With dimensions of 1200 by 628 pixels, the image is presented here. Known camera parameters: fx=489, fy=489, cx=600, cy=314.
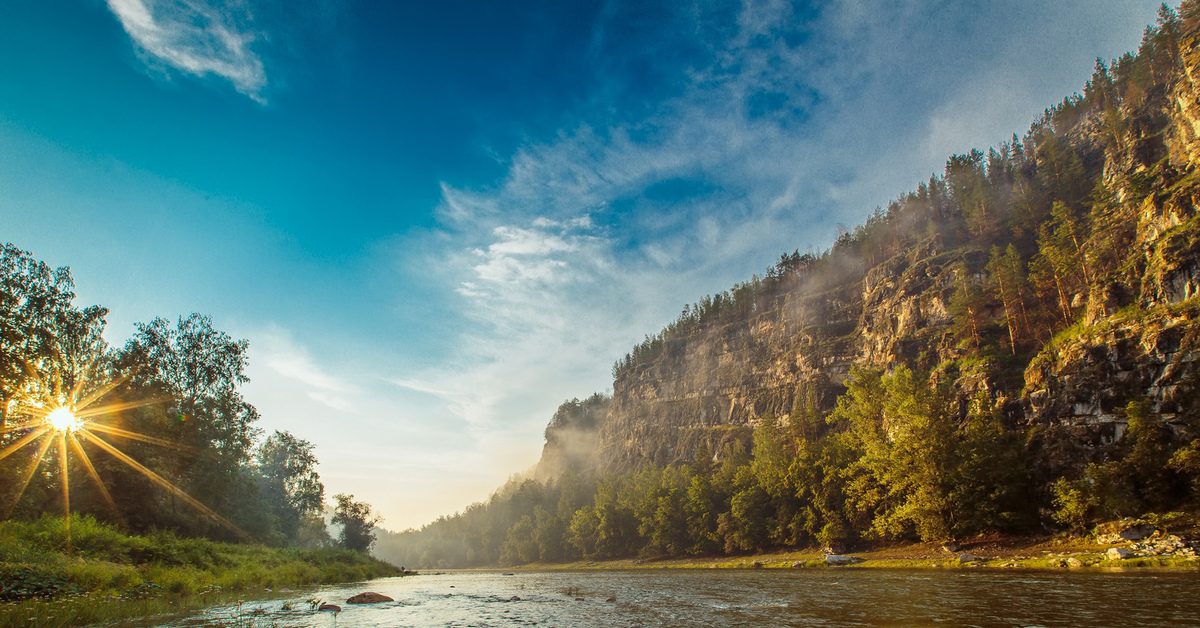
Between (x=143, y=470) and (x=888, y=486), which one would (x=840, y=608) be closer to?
(x=888, y=486)

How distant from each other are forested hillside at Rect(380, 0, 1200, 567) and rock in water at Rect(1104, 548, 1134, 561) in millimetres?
9496

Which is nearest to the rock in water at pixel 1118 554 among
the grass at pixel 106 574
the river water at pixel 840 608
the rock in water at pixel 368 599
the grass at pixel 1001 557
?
the grass at pixel 1001 557

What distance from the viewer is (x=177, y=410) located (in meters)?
54.0

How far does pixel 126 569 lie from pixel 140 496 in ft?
84.2

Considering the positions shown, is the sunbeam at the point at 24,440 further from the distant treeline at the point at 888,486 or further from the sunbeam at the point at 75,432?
the distant treeline at the point at 888,486

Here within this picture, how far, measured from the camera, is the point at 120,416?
45188 millimetres

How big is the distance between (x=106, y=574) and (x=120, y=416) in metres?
30.2

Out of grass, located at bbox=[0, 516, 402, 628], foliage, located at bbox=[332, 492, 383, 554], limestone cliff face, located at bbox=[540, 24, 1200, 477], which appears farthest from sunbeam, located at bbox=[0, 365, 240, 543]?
limestone cliff face, located at bbox=[540, 24, 1200, 477]

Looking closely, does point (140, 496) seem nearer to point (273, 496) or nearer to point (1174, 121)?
point (273, 496)

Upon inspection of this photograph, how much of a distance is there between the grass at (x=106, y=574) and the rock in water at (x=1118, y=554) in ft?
179

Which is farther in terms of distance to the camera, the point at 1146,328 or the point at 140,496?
the point at 1146,328

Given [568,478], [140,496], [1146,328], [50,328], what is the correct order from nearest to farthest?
[50,328], [140,496], [1146,328], [568,478]

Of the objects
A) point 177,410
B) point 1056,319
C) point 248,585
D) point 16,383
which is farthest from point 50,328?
point 1056,319

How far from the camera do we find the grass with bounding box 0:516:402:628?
1806 cm
